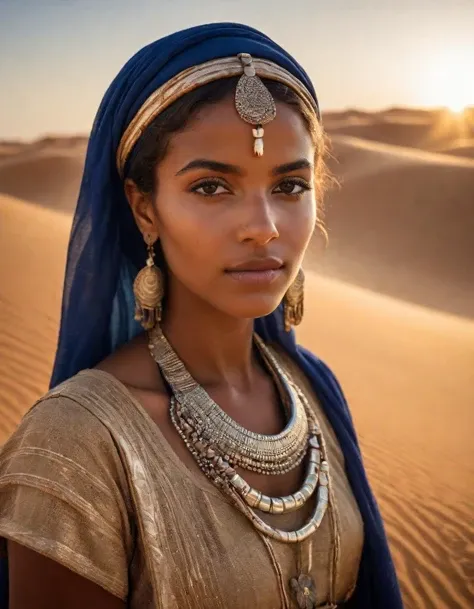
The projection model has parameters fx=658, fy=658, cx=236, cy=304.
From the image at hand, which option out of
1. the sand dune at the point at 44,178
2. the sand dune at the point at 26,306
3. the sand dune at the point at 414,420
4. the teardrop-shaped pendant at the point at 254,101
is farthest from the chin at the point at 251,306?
the sand dune at the point at 44,178

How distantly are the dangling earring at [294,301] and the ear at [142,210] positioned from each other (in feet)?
2.11

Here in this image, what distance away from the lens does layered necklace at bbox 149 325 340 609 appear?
75.7 inches

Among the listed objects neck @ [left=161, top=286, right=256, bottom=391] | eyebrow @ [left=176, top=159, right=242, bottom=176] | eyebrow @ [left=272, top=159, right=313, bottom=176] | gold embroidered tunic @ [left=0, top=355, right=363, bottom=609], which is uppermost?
eyebrow @ [left=272, top=159, right=313, bottom=176]

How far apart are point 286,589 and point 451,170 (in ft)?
72.5

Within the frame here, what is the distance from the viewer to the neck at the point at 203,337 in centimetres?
220

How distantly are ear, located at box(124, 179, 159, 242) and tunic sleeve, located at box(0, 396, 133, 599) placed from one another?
1.99 feet

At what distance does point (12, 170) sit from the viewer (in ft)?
112

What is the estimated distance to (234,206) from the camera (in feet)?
6.07

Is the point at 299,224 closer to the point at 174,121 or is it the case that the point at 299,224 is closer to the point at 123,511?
the point at 174,121

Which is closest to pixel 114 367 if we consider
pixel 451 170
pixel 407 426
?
pixel 407 426

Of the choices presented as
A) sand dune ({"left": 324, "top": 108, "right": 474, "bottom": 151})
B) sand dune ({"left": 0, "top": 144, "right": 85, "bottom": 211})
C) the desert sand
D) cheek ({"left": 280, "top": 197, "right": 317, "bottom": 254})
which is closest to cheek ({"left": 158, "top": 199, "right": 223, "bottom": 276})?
cheek ({"left": 280, "top": 197, "right": 317, "bottom": 254})

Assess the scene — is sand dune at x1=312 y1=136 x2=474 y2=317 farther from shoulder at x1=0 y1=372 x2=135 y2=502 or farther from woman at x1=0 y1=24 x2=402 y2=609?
shoulder at x1=0 y1=372 x2=135 y2=502

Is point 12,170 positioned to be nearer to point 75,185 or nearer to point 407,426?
point 75,185

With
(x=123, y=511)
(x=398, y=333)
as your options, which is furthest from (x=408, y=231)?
(x=123, y=511)
